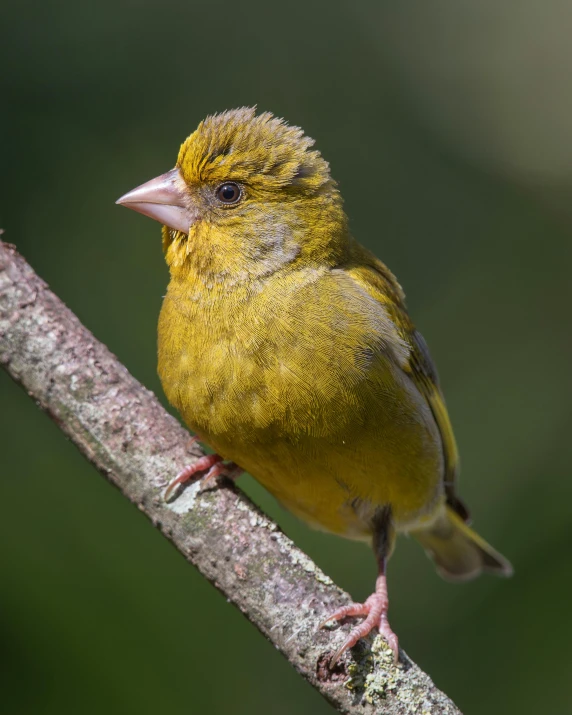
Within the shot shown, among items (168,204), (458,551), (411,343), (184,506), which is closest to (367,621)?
(184,506)

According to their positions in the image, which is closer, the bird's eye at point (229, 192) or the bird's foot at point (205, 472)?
the bird's foot at point (205, 472)

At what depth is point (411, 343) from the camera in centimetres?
415

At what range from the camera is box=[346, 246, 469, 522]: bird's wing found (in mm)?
3943

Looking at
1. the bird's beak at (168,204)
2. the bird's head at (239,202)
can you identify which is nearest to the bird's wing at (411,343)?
the bird's head at (239,202)

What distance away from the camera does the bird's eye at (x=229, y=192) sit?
3746 mm

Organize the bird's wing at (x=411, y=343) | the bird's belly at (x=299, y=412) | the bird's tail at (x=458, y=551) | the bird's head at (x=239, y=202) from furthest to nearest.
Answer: the bird's tail at (x=458, y=551) → the bird's wing at (x=411, y=343) → the bird's head at (x=239, y=202) → the bird's belly at (x=299, y=412)

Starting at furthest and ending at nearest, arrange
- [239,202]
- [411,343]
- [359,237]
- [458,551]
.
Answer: [359,237], [458,551], [411,343], [239,202]

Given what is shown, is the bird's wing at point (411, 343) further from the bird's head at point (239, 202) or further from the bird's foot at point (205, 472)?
the bird's foot at point (205, 472)

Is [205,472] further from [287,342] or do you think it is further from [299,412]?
[287,342]

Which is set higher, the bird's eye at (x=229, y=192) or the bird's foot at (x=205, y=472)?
the bird's eye at (x=229, y=192)

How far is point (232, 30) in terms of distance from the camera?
22.6 ft

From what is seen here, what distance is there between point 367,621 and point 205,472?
0.83 meters

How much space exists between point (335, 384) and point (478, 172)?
4056 millimetres

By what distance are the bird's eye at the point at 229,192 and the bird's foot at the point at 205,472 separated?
1043 millimetres
